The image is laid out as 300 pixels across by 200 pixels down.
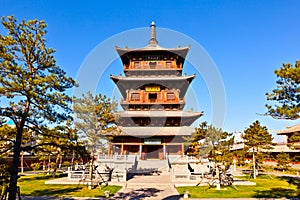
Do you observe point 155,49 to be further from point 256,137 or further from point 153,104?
point 256,137

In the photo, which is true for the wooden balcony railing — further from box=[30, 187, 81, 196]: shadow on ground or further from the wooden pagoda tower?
box=[30, 187, 81, 196]: shadow on ground

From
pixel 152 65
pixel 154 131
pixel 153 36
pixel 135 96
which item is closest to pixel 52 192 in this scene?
pixel 154 131

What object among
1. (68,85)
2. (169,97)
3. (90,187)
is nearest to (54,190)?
(90,187)

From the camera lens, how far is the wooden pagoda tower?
3059 cm

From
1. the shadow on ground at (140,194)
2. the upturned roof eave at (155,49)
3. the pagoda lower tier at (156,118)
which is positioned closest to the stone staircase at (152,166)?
the pagoda lower tier at (156,118)

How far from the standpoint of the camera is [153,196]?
14430 mm

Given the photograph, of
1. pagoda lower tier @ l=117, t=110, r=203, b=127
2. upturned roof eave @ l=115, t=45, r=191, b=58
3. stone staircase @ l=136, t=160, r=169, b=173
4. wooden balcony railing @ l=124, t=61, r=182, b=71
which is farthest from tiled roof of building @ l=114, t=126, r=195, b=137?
upturned roof eave @ l=115, t=45, r=191, b=58

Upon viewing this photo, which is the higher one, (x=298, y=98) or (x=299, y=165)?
(x=298, y=98)

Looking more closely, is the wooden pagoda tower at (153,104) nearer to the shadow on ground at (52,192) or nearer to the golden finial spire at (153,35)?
the golden finial spire at (153,35)

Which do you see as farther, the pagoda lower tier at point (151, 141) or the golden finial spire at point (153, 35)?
the golden finial spire at point (153, 35)

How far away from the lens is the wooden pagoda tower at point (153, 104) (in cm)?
3059

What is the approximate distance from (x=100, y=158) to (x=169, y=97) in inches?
583

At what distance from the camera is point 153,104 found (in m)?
33.1

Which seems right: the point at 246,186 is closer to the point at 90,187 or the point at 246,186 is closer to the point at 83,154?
the point at 90,187
